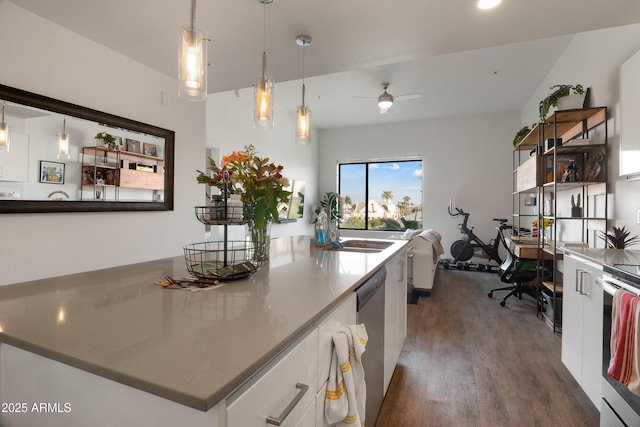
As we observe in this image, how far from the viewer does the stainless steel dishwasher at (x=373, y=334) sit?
136 cm

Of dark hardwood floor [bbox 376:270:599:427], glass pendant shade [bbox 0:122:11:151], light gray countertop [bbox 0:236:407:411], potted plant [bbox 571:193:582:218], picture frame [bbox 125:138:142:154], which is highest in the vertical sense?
picture frame [bbox 125:138:142:154]

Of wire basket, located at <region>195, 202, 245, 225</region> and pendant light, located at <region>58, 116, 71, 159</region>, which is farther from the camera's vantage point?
pendant light, located at <region>58, 116, 71, 159</region>

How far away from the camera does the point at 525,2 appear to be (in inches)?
70.6

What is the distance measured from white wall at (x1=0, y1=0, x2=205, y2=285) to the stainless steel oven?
313 centimetres

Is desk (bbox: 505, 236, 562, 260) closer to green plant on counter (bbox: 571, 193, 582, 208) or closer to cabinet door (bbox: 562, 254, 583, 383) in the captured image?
Answer: green plant on counter (bbox: 571, 193, 582, 208)

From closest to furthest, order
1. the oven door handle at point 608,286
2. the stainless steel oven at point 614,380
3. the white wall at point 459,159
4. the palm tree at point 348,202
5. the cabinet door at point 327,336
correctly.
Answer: the cabinet door at point 327,336 → the stainless steel oven at point 614,380 → the oven door handle at point 608,286 → the white wall at point 459,159 → the palm tree at point 348,202

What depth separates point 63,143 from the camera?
2127 millimetres

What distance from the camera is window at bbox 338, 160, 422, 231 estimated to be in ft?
23.3

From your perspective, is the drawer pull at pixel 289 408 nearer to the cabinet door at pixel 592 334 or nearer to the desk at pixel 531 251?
the cabinet door at pixel 592 334

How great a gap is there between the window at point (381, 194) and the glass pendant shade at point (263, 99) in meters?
5.60

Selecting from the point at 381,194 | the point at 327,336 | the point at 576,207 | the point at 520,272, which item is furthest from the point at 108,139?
the point at 381,194

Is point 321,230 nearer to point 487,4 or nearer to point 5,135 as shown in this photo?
point 487,4

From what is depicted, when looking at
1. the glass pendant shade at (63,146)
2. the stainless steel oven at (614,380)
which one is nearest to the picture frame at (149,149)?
the glass pendant shade at (63,146)

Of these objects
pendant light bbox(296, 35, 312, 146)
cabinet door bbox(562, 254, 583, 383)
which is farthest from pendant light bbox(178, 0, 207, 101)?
cabinet door bbox(562, 254, 583, 383)
